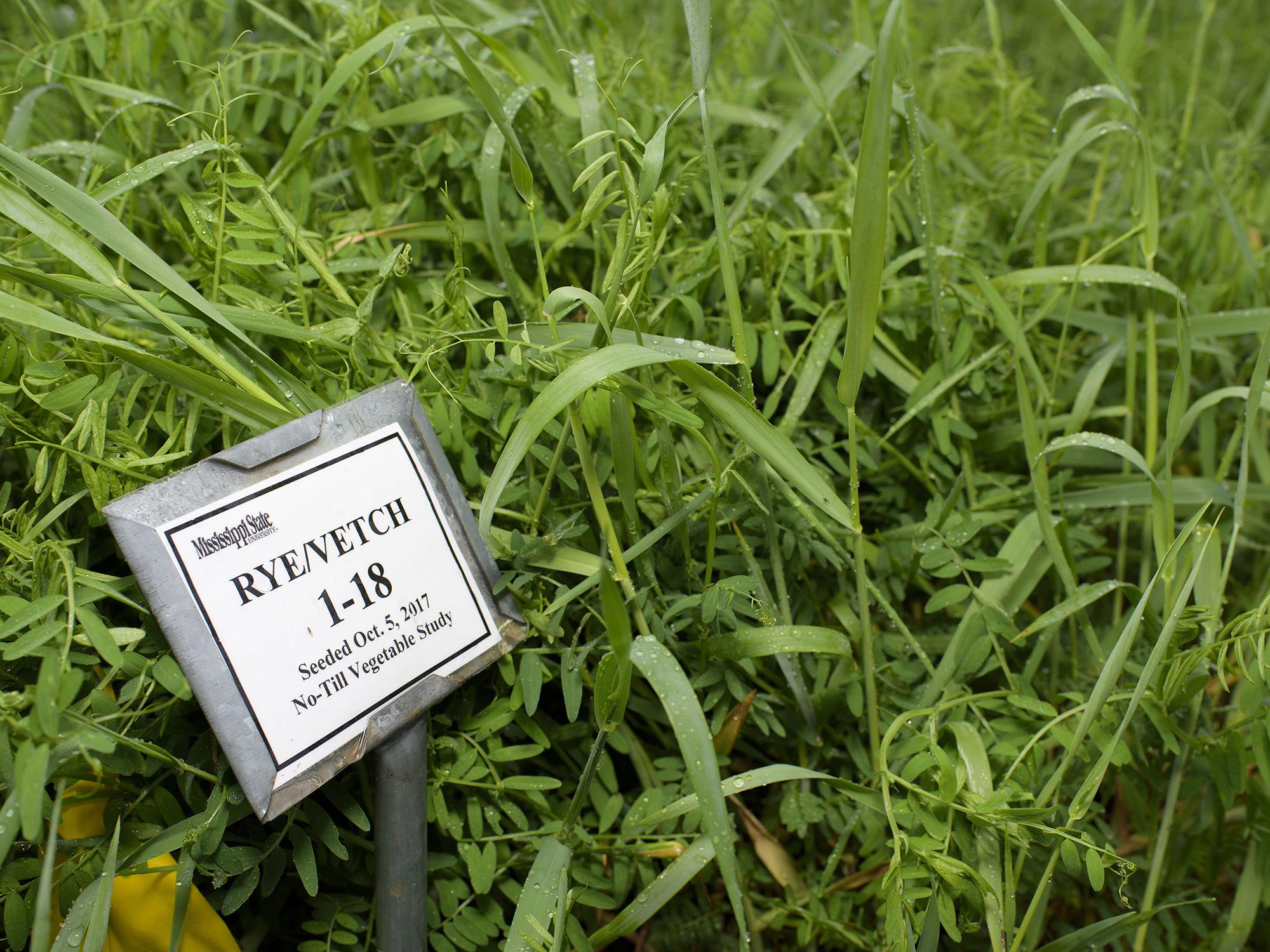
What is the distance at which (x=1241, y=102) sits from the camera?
→ 1.96 m

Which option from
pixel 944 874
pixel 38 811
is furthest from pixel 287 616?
pixel 944 874

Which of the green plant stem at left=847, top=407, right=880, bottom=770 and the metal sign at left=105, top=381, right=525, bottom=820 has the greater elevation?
the metal sign at left=105, top=381, right=525, bottom=820

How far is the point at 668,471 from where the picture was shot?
0.85 metres

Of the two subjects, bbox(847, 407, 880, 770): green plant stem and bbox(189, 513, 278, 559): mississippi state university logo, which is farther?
bbox(847, 407, 880, 770): green plant stem

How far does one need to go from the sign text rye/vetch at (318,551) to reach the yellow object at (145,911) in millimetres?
255

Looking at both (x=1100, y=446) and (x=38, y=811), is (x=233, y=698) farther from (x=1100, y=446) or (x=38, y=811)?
(x=1100, y=446)

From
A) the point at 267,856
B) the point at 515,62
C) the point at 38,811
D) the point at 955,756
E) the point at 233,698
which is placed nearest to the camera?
the point at 38,811

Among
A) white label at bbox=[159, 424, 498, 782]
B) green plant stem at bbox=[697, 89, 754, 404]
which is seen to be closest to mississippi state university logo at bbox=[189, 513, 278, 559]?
white label at bbox=[159, 424, 498, 782]

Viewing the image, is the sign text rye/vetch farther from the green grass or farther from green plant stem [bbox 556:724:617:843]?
green plant stem [bbox 556:724:617:843]

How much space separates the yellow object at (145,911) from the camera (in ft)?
2.37

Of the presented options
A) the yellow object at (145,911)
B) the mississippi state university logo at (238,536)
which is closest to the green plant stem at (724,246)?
the mississippi state university logo at (238,536)

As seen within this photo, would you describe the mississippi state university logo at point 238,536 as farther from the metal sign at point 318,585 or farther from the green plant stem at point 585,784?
A: the green plant stem at point 585,784

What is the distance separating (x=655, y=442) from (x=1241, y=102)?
6.42 ft

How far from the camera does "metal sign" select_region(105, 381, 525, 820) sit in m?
0.63
